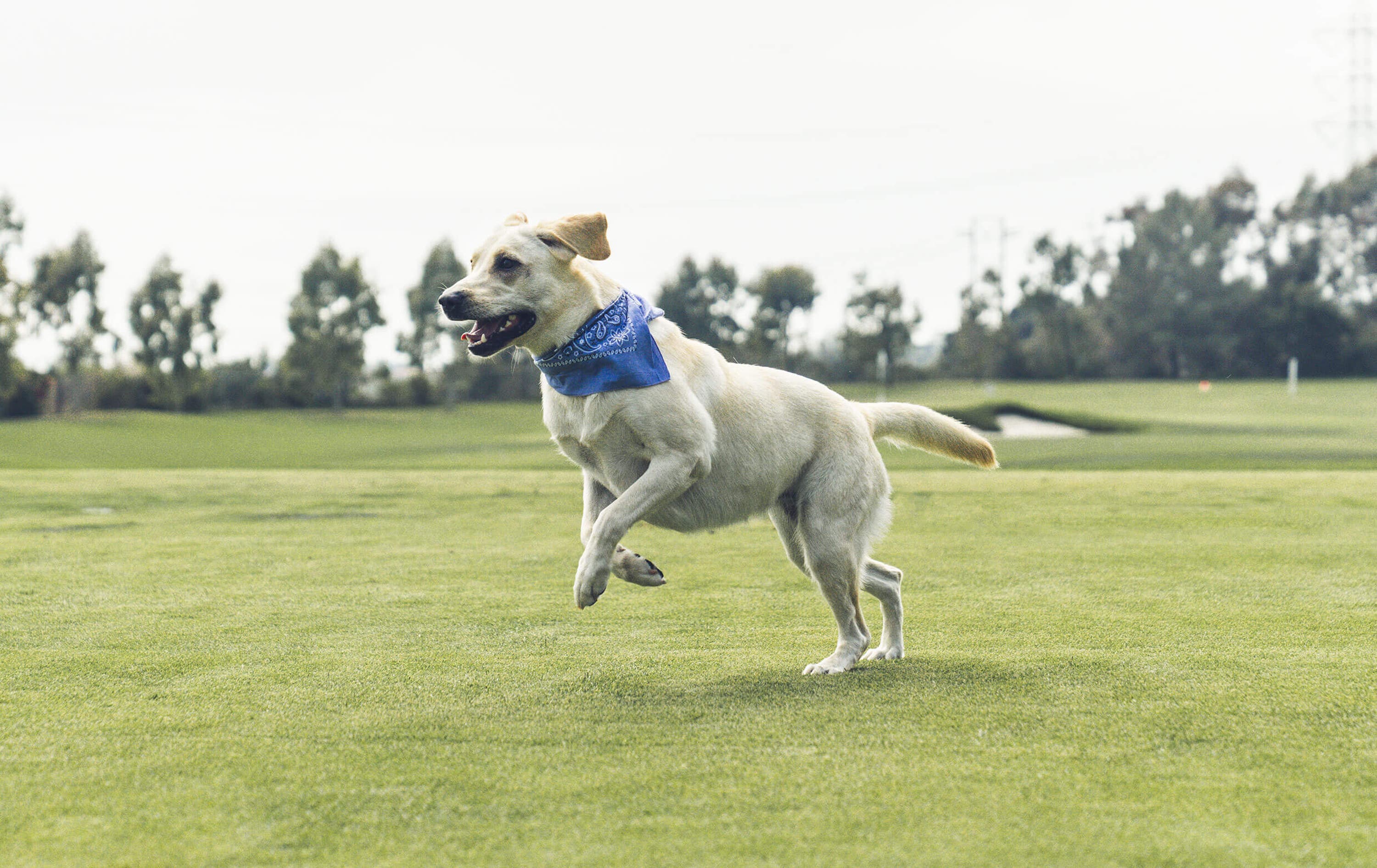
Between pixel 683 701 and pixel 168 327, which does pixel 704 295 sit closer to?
pixel 168 327

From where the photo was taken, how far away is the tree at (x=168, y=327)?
196 feet

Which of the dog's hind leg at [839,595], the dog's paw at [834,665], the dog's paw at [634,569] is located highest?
the dog's paw at [634,569]

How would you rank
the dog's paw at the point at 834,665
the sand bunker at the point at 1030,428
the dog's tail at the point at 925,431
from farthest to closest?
the sand bunker at the point at 1030,428
the dog's tail at the point at 925,431
the dog's paw at the point at 834,665

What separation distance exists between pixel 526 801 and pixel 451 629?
3.09 meters

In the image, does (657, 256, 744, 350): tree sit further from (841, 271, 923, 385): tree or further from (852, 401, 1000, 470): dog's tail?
(852, 401, 1000, 470): dog's tail

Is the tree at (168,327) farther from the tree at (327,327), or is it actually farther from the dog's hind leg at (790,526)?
the dog's hind leg at (790,526)

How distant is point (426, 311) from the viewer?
220ft

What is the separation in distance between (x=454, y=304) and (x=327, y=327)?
61.6 meters

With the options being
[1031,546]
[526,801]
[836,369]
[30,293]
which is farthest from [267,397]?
[526,801]

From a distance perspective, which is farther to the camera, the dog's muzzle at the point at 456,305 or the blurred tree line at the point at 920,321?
the blurred tree line at the point at 920,321

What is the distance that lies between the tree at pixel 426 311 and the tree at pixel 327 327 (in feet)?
8.46

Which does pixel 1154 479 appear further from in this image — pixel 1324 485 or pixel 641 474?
pixel 641 474

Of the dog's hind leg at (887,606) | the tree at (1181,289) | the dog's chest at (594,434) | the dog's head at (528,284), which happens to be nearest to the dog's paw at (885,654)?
the dog's hind leg at (887,606)

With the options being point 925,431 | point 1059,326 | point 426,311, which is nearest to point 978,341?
point 1059,326
